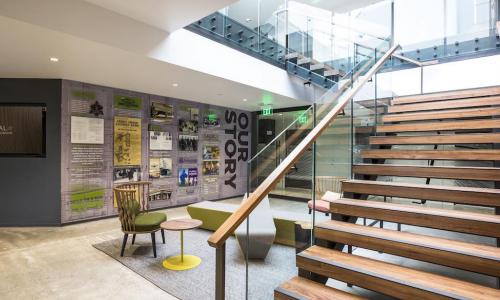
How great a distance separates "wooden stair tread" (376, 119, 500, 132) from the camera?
10.3 feet

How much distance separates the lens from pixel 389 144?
3.42 metres

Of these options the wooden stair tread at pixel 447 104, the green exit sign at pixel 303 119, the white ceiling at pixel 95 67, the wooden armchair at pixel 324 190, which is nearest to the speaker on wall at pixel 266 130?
the white ceiling at pixel 95 67

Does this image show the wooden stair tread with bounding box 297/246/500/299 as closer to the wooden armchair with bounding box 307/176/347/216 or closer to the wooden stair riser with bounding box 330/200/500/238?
the wooden stair riser with bounding box 330/200/500/238

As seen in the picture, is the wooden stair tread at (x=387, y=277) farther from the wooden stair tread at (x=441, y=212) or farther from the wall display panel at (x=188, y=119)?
the wall display panel at (x=188, y=119)

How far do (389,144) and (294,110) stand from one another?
5267mm

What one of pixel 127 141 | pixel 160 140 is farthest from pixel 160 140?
pixel 127 141

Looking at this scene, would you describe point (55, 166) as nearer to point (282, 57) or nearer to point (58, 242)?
point (58, 242)

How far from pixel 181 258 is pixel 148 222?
687 mm

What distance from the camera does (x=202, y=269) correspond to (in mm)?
3439

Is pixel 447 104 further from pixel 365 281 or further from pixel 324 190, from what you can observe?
pixel 365 281

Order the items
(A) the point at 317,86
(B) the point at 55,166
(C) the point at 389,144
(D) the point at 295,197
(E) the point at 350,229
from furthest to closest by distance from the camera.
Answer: (A) the point at 317,86, (B) the point at 55,166, (D) the point at 295,197, (C) the point at 389,144, (E) the point at 350,229

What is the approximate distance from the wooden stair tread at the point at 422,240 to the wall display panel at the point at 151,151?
15.0 feet

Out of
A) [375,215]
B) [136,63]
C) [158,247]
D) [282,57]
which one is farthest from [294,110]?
[375,215]

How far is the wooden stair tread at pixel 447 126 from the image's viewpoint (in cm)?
315
